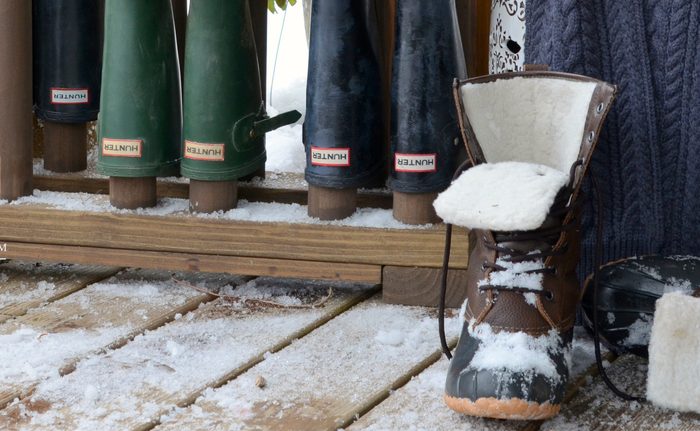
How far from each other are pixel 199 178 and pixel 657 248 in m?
0.61

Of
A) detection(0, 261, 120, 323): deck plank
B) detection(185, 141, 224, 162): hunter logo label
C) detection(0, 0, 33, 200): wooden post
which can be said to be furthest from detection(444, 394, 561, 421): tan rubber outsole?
detection(0, 0, 33, 200): wooden post

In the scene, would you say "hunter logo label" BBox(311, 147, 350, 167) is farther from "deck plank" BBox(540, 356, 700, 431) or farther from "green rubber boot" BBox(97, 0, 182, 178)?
"deck plank" BBox(540, 356, 700, 431)

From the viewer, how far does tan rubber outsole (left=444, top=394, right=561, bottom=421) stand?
1022 millimetres

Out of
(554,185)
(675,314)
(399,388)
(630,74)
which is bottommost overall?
(399,388)

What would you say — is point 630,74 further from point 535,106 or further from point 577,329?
point 577,329

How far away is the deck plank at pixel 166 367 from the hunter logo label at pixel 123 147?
9.3 inches

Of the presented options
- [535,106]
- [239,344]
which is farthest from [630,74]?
[239,344]

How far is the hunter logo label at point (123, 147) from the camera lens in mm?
1429

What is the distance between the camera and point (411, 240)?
1396 mm

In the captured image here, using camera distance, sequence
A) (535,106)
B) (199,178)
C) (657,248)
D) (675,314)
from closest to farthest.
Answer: (675,314)
(535,106)
(657,248)
(199,178)

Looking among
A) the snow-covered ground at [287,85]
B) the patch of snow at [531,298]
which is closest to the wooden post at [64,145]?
the snow-covered ground at [287,85]

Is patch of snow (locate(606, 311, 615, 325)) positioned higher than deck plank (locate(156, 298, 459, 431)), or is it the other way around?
patch of snow (locate(606, 311, 615, 325))

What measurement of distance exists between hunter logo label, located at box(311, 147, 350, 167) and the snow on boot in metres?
0.24

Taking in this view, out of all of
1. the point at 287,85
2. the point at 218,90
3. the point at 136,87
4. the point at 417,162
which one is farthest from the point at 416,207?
the point at 287,85
